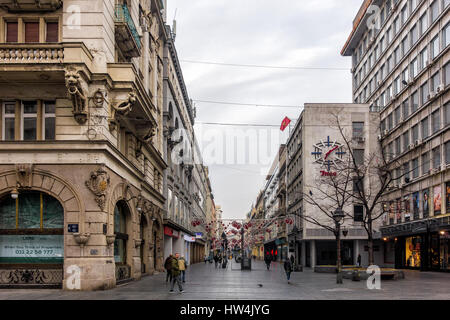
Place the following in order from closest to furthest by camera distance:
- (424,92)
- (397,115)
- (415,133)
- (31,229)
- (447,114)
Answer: (31,229) < (447,114) < (424,92) < (415,133) < (397,115)

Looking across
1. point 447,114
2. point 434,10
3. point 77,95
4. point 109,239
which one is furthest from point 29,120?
point 434,10

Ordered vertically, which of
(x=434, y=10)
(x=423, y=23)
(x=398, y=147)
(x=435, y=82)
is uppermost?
(x=434, y=10)

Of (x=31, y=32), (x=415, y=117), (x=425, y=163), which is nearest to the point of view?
(x=31, y=32)

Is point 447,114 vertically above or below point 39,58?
above

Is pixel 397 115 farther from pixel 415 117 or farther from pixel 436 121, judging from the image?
pixel 436 121

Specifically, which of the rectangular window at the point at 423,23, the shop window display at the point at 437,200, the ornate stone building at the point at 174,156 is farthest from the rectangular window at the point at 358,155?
the ornate stone building at the point at 174,156

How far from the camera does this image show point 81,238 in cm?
2158

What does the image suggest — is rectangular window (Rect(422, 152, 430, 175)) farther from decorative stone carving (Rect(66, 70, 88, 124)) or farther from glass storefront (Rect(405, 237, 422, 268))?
decorative stone carving (Rect(66, 70, 88, 124))

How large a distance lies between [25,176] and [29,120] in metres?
2.51

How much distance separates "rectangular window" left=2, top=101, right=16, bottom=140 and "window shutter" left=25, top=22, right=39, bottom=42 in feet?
9.34

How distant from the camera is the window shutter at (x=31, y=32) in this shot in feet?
74.9

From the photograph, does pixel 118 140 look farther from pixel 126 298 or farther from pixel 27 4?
pixel 126 298
